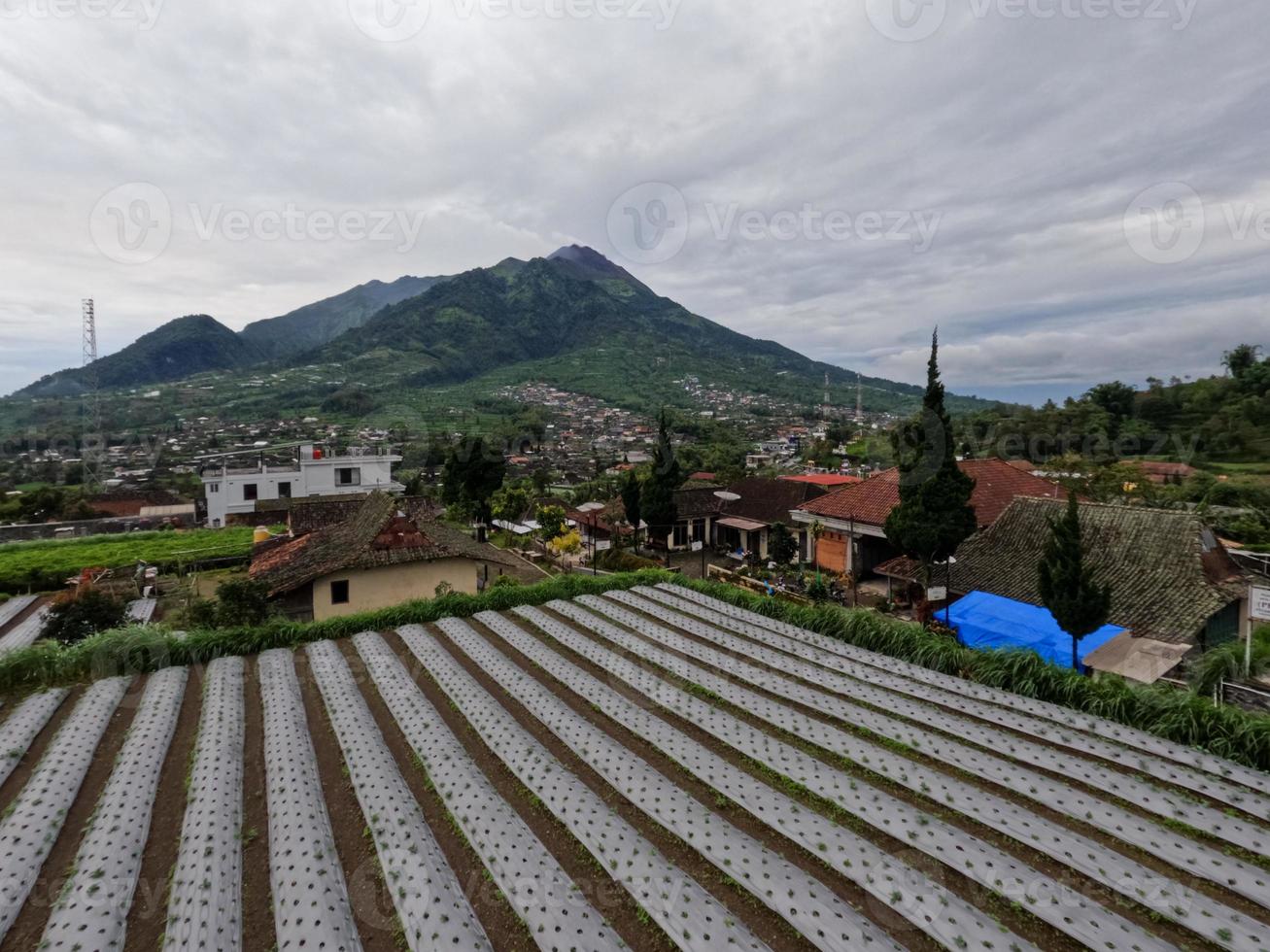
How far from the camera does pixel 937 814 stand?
362cm

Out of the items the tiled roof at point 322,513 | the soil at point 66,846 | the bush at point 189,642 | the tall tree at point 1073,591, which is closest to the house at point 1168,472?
the tall tree at point 1073,591

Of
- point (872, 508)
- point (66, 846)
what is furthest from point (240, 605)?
point (872, 508)

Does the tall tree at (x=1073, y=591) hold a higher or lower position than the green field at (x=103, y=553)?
higher

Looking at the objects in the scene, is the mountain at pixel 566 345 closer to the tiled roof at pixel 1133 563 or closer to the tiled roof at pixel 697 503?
the tiled roof at pixel 697 503

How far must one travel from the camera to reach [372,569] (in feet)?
41.2

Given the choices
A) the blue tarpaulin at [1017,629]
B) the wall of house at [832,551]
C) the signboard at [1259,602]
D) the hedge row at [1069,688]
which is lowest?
the wall of house at [832,551]

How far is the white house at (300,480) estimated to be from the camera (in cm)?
4028

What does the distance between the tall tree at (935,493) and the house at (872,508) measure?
638cm

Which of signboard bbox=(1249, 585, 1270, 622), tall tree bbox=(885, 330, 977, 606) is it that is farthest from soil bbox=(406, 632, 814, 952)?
tall tree bbox=(885, 330, 977, 606)

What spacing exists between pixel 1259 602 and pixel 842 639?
16.4 feet

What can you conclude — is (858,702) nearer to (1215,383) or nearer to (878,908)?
(878,908)

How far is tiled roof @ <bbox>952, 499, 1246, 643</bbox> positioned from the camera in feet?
34.7

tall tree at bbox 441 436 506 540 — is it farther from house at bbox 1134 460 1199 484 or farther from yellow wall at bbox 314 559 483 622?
house at bbox 1134 460 1199 484

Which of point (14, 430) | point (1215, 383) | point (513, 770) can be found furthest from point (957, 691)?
point (14, 430)
